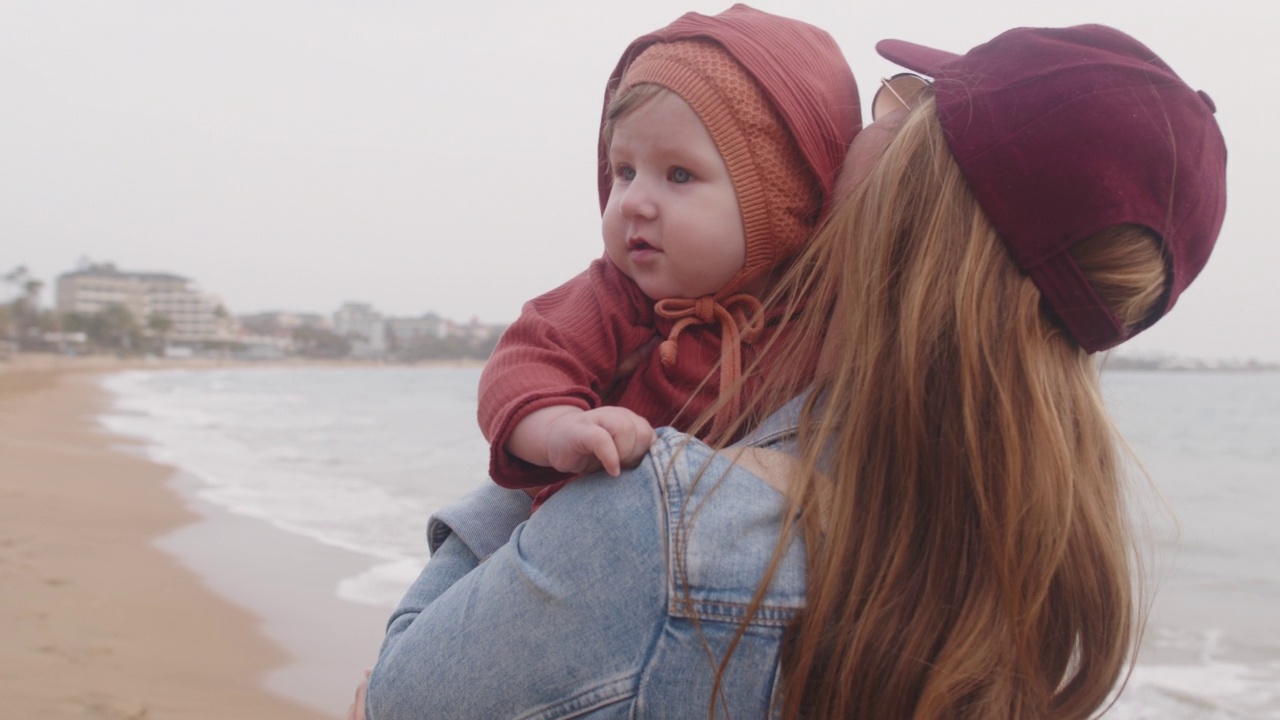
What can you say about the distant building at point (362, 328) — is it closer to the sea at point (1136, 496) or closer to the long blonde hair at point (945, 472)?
the sea at point (1136, 496)

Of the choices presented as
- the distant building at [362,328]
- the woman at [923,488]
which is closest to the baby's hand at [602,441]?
the woman at [923,488]

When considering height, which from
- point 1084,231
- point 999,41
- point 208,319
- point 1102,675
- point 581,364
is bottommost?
point 208,319

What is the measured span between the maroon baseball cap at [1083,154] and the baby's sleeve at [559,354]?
1.87ft

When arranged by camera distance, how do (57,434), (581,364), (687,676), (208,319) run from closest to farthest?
(687,676)
(581,364)
(57,434)
(208,319)

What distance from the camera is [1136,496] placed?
1.32m

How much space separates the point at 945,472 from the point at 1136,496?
41 centimetres

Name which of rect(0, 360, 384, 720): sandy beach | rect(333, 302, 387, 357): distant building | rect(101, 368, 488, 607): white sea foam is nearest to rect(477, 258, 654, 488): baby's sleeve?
rect(0, 360, 384, 720): sandy beach

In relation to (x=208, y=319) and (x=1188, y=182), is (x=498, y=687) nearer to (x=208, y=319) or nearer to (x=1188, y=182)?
(x=1188, y=182)

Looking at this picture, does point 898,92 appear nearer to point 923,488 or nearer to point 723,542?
point 923,488

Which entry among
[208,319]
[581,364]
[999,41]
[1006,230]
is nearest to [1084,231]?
[1006,230]

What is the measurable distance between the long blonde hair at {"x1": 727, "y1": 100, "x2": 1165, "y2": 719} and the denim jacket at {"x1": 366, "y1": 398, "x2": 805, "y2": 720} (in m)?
0.05

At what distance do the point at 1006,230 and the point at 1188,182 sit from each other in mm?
198

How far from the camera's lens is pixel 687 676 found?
39.8 inches

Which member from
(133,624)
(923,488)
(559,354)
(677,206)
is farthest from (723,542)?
(133,624)
